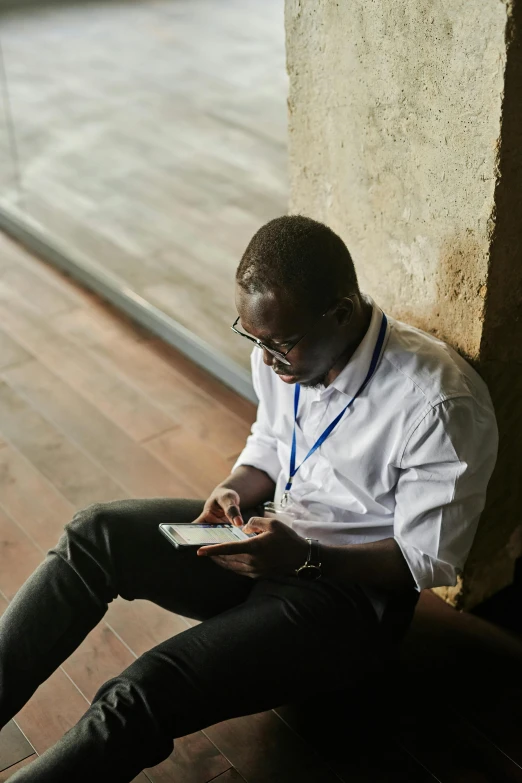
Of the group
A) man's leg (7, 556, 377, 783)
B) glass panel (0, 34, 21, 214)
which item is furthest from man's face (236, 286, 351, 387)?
glass panel (0, 34, 21, 214)

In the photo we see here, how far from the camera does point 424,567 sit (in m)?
1.74

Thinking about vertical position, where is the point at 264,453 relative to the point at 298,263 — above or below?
below

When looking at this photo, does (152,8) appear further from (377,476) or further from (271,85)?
(377,476)

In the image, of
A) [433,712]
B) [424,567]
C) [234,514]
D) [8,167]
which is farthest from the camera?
[8,167]

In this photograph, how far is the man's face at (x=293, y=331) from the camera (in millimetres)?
1656

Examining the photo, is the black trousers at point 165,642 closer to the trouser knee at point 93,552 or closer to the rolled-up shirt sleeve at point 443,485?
the trouser knee at point 93,552

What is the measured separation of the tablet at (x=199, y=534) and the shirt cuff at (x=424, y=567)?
12.6 inches

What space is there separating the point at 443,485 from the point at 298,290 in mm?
449

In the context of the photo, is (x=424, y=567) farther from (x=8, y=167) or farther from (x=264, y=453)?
(x=8, y=167)

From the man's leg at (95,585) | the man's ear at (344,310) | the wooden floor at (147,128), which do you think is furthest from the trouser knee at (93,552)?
the wooden floor at (147,128)

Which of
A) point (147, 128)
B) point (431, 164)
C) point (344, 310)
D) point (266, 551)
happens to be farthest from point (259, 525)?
point (147, 128)

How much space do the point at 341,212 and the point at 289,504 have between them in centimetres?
69

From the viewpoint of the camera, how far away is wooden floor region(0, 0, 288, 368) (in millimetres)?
4105

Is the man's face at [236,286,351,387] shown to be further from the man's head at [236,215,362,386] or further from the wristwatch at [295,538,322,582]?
the wristwatch at [295,538,322,582]
